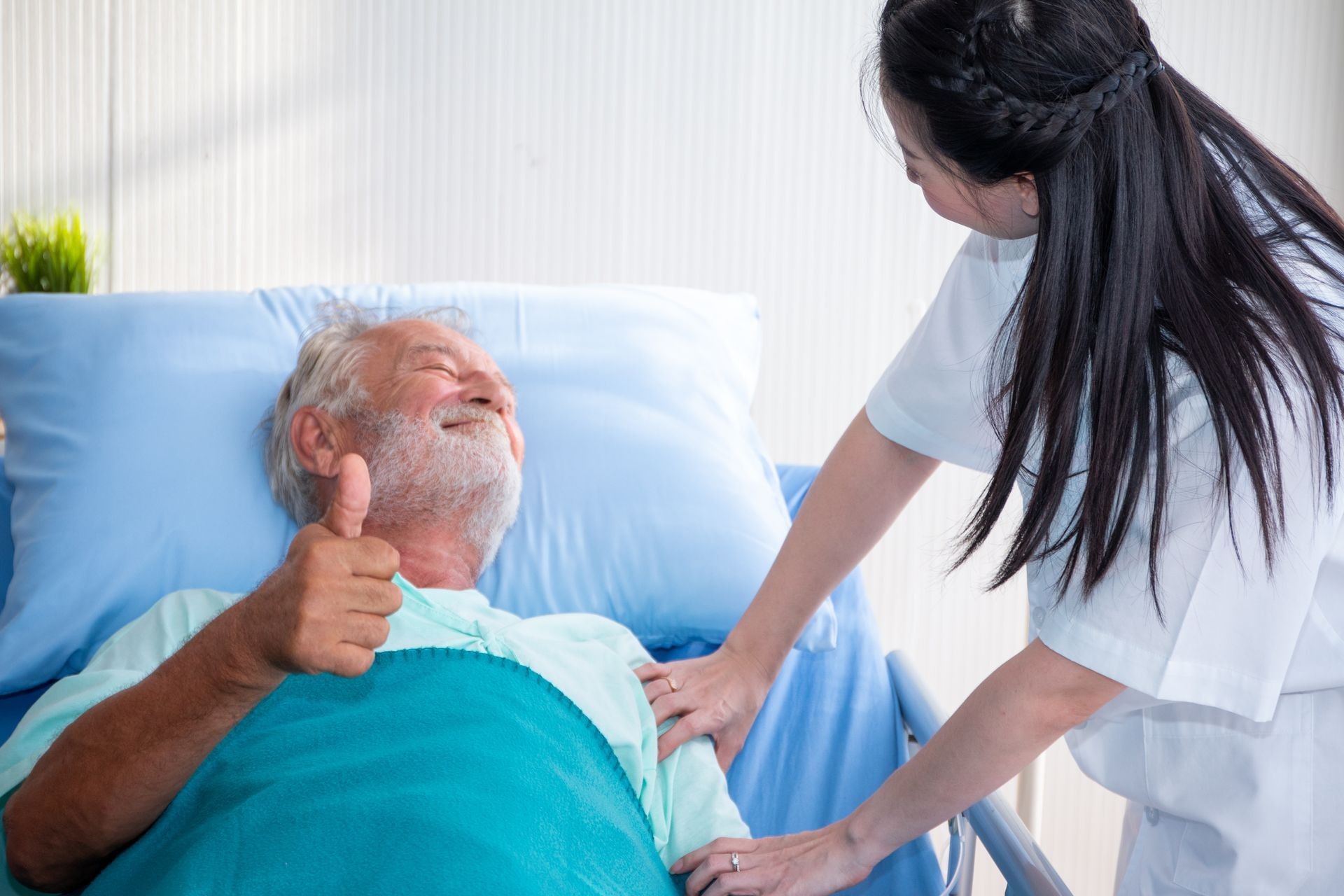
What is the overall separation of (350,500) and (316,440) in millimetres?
699

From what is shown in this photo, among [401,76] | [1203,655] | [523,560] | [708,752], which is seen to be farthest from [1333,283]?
[401,76]

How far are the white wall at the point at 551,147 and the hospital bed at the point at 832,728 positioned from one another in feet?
1.48

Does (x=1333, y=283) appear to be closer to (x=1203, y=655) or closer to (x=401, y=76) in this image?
(x=1203, y=655)

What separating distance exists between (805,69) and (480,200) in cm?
71

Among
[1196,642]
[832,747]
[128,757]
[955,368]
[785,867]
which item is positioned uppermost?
[955,368]

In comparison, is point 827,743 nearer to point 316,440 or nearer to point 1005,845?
point 1005,845

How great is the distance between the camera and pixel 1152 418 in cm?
78

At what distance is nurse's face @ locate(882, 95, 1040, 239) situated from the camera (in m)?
0.83

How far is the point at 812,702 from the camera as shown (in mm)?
1520

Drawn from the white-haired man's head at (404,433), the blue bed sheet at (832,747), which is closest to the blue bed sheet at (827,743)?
the blue bed sheet at (832,747)

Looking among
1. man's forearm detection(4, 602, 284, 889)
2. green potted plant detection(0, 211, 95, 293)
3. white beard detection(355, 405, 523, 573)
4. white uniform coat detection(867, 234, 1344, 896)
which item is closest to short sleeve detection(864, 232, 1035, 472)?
white uniform coat detection(867, 234, 1344, 896)

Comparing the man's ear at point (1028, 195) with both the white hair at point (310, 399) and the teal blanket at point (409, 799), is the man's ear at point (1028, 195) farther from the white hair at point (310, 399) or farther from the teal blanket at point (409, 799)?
the white hair at point (310, 399)

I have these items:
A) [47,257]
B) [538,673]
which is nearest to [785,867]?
[538,673]

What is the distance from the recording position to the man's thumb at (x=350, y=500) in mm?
833
